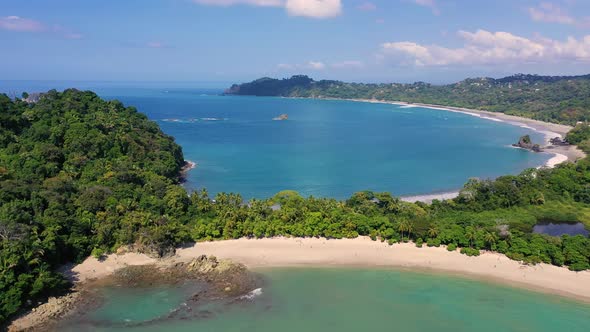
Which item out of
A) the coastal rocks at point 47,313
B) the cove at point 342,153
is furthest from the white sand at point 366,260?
the cove at point 342,153

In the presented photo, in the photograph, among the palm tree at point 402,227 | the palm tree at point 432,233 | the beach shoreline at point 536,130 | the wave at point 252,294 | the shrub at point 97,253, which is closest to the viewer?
the wave at point 252,294

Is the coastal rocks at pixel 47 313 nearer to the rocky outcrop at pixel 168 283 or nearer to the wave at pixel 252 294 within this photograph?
the rocky outcrop at pixel 168 283

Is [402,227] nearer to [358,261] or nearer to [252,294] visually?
[358,261]

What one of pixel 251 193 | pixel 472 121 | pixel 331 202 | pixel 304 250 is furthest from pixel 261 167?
pixel 472 121

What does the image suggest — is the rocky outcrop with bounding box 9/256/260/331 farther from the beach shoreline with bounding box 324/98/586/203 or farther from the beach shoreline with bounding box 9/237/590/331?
the beach shoreline with bounding box 324/98/586/203

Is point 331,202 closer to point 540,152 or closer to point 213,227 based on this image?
point 213,227
